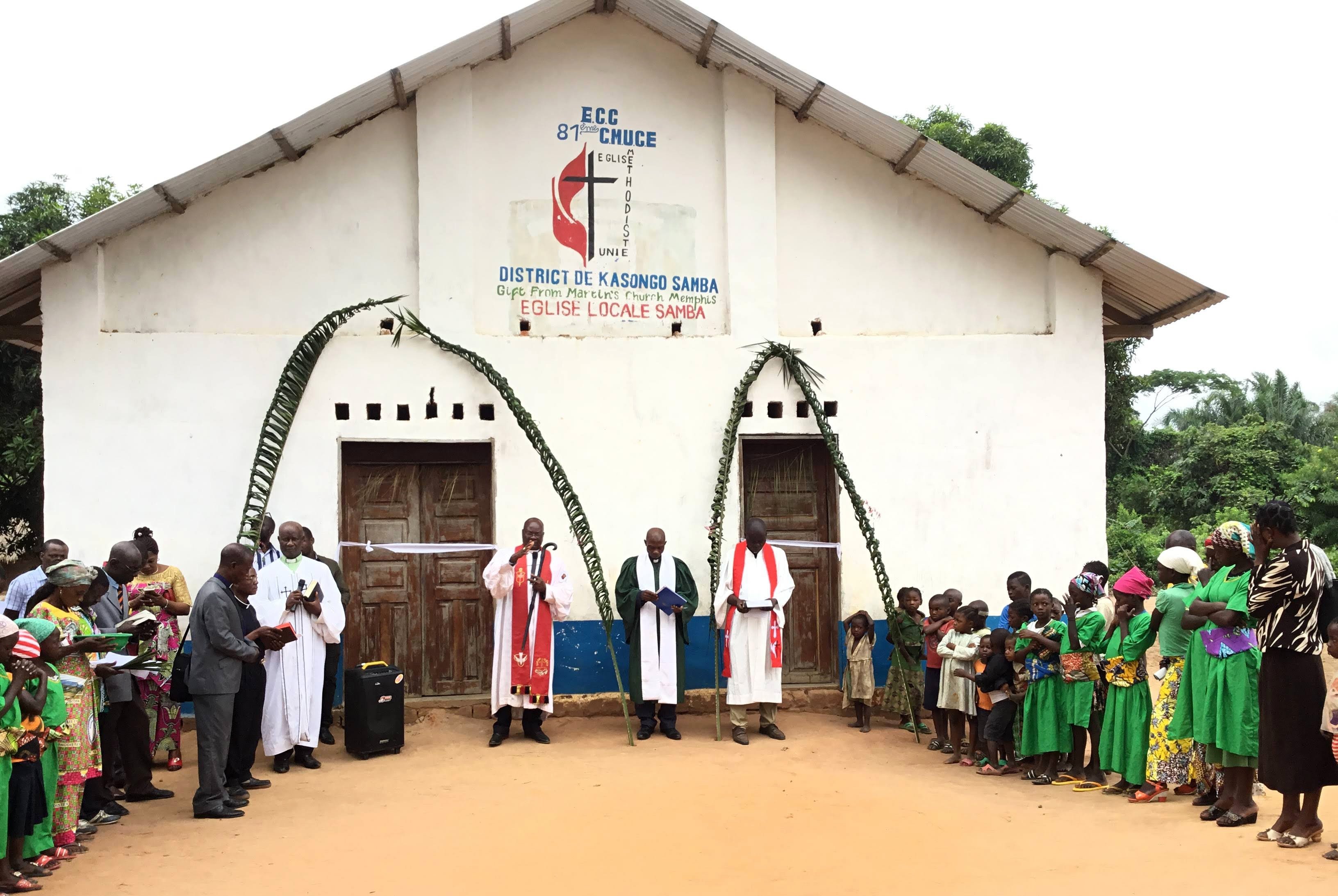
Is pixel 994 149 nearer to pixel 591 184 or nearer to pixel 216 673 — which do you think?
pixel 591 184

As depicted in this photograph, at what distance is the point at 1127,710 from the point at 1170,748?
0.34 meters

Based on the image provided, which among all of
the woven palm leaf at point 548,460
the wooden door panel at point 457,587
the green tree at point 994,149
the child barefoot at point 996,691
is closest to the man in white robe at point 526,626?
the woven palm leaf at point 548,460

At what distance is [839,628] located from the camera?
956 centimetres

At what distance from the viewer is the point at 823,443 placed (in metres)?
9.78

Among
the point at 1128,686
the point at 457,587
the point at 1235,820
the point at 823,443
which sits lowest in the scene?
the point at 1235,820

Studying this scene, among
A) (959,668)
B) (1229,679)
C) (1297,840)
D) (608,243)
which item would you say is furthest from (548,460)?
(1297,840)

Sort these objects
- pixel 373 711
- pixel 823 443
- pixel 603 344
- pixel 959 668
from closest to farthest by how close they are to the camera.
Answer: pixel 959 668 < pixel 373 711 < pixel 603 344 < pixel 823 443

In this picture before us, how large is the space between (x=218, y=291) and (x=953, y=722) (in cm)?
654

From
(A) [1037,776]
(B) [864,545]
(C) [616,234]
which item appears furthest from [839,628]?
(C) [616,234]

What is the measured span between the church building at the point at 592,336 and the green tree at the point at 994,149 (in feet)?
35.6

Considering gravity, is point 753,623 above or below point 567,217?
below

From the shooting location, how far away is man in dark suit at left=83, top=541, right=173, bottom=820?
6.45 m

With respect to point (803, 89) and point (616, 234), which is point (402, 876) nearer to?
point (616, 234)

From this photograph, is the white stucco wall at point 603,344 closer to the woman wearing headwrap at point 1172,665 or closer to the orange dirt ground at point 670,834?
the orange dirt ground at point 670,834
